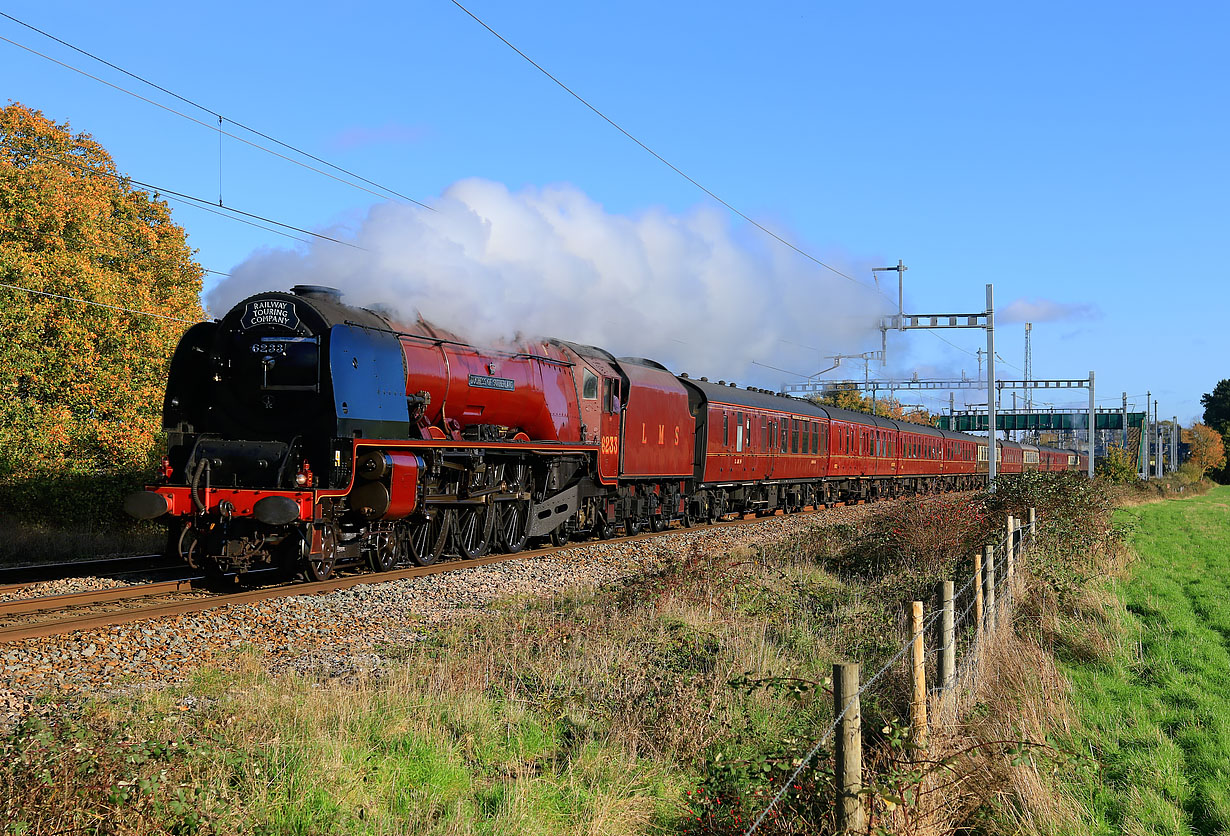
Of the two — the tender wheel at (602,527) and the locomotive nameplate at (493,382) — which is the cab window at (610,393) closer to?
the tender wheel at (602,527)

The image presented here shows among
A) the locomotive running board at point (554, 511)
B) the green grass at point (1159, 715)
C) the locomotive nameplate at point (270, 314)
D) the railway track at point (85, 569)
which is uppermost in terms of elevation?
the locomotive nameplate at point (270, 314)

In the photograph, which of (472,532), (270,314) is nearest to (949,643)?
(270,314)

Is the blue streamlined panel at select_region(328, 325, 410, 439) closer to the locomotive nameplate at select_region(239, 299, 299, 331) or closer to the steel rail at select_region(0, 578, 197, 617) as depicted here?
the locomotive nameplate at select_region(239, 299, 299, 331)

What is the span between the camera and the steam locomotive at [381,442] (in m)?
11.8

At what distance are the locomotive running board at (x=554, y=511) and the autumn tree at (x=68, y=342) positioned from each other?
10039 mm

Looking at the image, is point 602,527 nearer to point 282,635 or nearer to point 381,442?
point 381,442

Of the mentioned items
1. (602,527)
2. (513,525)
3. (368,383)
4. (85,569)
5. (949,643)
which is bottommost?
(85,569)

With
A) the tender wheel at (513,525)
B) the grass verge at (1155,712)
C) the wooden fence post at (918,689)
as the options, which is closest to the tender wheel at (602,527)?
the tender wheel at (513,525)

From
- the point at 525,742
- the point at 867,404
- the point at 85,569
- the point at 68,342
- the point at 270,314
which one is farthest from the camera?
the point at 867,404

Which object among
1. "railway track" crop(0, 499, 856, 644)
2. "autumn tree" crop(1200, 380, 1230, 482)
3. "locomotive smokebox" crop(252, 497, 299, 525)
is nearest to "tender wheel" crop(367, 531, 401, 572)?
"railway track" crop(0, 499, 856, 644)

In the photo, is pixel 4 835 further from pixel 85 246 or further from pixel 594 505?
pixel 85 246

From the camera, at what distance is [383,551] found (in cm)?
1371

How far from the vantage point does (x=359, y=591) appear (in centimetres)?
1176

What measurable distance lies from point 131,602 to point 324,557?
90.5 inches
